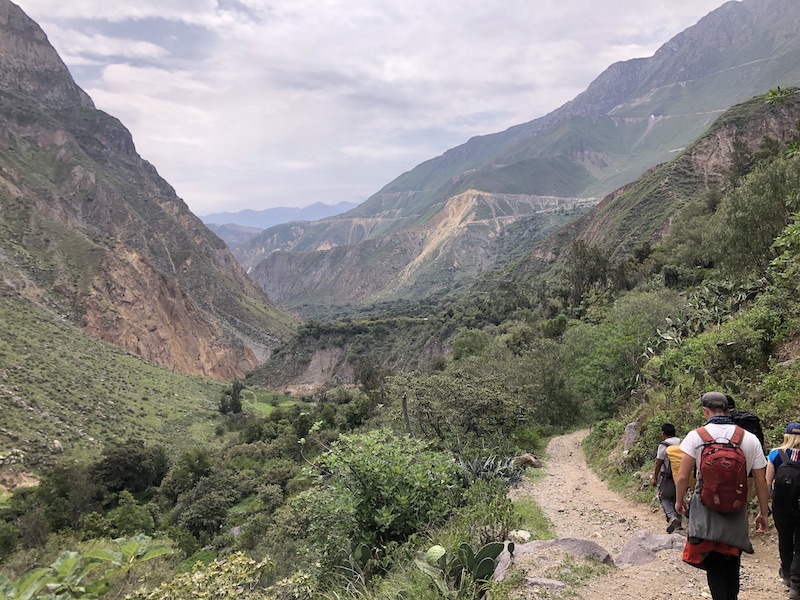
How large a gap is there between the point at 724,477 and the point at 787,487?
4.89 ft

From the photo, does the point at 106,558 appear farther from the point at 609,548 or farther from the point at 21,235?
the point at 21,235

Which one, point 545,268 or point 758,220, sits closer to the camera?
point 758,220

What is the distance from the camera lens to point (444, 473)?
22.9 ft

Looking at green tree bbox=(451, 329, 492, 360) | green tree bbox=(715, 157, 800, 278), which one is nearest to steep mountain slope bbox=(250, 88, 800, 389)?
green tree bbox=(451, 329, 492, 360)

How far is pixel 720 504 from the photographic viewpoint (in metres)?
3.74

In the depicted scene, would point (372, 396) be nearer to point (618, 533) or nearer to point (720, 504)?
point (618, 533)

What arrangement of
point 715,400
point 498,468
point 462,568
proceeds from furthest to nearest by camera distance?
point 498,468 → point 462,568 → point 715,400

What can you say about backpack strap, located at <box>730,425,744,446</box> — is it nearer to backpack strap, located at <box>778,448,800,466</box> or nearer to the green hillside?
backpack strap, located at <box>778,448,800,466</box>

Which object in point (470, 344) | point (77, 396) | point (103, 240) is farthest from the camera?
point (103, 240)

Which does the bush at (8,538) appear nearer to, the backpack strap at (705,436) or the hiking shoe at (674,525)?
the hiking shoe at (674,525)

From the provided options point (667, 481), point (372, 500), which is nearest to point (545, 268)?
point (667, 481)

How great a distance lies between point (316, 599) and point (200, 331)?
96.7m

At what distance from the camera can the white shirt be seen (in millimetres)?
3912

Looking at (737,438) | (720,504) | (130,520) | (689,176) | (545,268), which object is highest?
(689,176)
